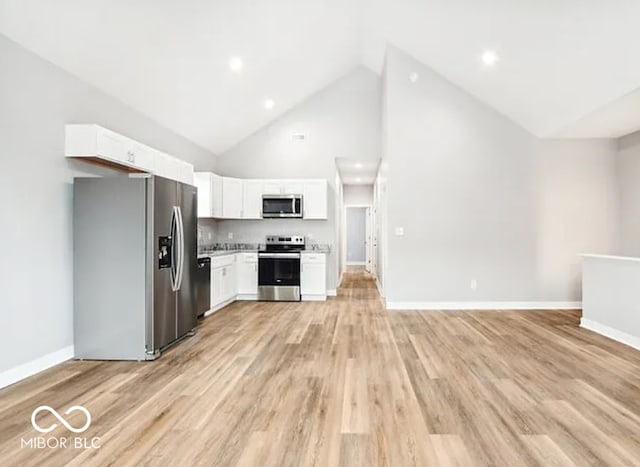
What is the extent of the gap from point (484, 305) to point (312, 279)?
2.75 metres

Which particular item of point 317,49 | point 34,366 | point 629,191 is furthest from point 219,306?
point 629,191

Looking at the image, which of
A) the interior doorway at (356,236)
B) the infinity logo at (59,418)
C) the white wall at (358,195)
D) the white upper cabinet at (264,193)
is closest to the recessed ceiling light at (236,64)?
the white upper cabinet at (264,193)

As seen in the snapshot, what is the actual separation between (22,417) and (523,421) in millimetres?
3045

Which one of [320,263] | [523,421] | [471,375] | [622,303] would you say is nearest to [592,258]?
[622,303]

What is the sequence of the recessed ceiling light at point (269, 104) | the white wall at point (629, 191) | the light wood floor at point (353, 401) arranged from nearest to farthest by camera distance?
1. the light wood floor at point (353, 401)
2. the white wall at point (629, 191)
3. the recessed ceiling light at point (269, 104)

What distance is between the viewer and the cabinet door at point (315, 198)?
7398mm

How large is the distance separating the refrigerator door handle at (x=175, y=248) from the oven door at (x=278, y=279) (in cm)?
293

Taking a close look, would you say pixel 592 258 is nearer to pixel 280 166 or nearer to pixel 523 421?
pixel 523 421

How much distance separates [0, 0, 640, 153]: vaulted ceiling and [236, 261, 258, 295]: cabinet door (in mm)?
2186

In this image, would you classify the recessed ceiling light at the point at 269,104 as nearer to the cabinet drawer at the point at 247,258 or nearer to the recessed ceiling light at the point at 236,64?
the recessed ceiling light at the point at 236,64

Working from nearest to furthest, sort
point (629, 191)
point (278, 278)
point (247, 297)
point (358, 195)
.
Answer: point (629, 191) → point (278, 278) → point (247, 297) → point (358, 195)

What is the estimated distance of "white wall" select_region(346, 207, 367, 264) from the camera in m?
15.1

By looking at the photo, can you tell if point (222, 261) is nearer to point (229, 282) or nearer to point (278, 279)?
point (229, 282)

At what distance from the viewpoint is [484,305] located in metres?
6.29
